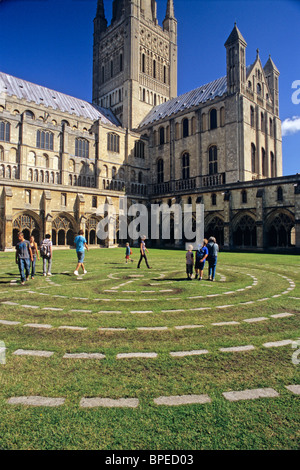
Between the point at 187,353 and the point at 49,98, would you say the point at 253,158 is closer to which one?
the point at 49,98

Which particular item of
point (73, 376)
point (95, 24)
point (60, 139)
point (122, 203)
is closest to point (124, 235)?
point (122, 203)

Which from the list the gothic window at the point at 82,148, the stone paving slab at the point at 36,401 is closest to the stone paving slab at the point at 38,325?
the stone paving slab at the point at 36,401

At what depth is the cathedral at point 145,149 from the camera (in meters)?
32.3

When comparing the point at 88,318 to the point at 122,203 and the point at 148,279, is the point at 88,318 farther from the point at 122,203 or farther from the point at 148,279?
the point at 122,203

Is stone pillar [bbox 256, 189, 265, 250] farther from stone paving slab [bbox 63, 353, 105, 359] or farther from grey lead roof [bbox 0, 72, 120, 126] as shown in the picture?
grey lead roof [bbox 0, 72, 120, 126]

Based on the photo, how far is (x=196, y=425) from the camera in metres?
2.82

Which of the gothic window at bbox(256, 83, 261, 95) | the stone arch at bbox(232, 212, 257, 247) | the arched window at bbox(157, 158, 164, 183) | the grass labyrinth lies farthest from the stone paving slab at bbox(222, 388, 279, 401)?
the gothic window at bbox(256, 83, 261, 95)

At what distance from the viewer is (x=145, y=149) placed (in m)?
53.8

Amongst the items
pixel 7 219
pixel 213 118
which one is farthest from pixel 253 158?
pixel 7 219

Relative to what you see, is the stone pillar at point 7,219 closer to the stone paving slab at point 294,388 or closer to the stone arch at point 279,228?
the stone arch at point 279,228

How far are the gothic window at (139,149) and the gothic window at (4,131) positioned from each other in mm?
21245

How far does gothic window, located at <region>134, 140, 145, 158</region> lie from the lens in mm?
52631

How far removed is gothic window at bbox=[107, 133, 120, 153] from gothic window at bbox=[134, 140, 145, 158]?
3.81 m

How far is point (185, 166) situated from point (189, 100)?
13109 millimetres
